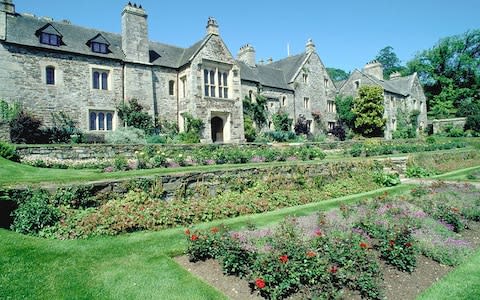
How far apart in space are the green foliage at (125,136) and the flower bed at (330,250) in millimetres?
15777

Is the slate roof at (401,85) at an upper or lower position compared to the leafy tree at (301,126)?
upper

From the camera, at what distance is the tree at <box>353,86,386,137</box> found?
4059cm

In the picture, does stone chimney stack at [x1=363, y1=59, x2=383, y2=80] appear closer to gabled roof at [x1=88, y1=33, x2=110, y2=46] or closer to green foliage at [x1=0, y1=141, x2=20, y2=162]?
gabled roof at [x1=88, y1=33, x2=110, y2=46]

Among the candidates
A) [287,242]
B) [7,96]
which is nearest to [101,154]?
[7,96]

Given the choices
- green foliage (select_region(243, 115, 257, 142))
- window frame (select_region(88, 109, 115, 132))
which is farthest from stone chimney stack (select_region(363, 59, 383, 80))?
window frame (select_region(88, 109, 115, 132))

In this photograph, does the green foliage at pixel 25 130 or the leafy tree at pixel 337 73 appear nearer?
the green foliage at pixel 25 130

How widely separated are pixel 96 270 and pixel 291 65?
37668mm

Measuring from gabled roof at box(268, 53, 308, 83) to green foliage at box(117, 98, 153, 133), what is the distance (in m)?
18.5

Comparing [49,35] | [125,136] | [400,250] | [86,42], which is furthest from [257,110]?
[400,250]

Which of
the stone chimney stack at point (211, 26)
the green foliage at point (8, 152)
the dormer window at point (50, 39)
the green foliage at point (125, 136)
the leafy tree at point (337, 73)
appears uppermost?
the leafy tree at point (337, 73)

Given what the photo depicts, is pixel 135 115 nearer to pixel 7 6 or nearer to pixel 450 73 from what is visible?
pixel 7 6

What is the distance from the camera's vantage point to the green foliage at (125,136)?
21.9 meters

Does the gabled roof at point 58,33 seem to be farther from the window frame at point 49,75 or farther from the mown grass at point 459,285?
the mown grass at point 459,285

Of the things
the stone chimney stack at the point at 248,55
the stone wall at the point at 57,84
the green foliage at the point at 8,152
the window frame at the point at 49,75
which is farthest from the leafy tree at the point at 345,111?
the green foliage at the point at 8,152
